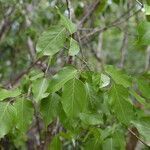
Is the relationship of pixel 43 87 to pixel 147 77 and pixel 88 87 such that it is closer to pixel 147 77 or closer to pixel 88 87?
pixel 88 87

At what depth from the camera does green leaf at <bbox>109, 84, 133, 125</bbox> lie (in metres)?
1.38

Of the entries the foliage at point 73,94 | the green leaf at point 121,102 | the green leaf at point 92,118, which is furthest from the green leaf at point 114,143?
the green leaf at point 121,102

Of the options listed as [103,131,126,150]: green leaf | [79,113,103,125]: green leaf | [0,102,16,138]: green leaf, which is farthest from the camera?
[103,131,126,150]: green leaf

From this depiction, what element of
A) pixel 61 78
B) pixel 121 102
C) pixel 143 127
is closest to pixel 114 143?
pixel 143 127

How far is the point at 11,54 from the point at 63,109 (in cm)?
276

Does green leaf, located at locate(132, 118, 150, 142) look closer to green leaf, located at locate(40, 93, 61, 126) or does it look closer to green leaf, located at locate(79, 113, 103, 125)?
green leaf, located at locate(79, 113, 103, 125)

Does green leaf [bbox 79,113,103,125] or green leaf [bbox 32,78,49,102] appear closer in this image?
green leaf [bbox 32,78,49,102]

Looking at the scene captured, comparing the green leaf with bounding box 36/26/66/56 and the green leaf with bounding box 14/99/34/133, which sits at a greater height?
the green leaf with bounding box 36/26/66/56

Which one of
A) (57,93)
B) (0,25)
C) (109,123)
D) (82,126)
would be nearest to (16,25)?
(0,25)

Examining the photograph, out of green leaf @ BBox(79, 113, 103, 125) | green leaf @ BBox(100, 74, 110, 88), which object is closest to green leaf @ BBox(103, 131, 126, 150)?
green leaf @ BBox(79, 113, 103, 125)

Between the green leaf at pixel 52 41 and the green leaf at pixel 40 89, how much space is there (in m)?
0.12

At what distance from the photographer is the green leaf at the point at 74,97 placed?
133 cm

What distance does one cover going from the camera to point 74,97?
4.41 ft

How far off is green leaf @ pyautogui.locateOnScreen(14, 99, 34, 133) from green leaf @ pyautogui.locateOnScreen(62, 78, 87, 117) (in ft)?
0.61
